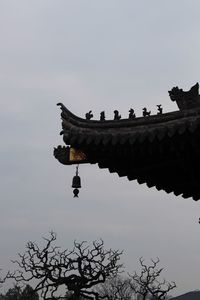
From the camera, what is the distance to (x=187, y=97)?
18.0 feet

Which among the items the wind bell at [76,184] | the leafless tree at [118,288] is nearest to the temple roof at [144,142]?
the wind bell at [76,184]

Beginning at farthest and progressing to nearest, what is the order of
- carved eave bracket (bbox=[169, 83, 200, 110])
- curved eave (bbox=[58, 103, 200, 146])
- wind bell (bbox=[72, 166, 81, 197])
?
wind bell (bbox=[72, 166, 81, 197]) → carved eave bracket (bbox=[169, 83, 200, 110]) → curved eave (bbox=[58, 103, 200, 146])

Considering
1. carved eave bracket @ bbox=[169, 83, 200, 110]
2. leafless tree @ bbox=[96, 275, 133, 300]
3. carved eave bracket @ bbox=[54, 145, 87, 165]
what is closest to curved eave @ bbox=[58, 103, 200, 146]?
carved eave bracket @ bbox=[169, 83, 200, 110]

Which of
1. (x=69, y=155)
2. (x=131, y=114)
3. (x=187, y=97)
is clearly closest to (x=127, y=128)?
(x=131, y=114)

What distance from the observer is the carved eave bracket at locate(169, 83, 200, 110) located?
17.9ft

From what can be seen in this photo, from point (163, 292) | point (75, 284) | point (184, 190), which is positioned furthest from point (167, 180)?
point (163, 292)

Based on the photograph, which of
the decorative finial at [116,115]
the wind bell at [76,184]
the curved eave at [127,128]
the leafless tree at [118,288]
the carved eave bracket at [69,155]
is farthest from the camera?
the leafless tree at [118,288]

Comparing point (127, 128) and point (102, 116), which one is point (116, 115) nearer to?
point (102, 116)

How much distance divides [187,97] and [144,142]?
28.2 inches

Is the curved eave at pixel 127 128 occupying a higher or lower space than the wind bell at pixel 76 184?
higher

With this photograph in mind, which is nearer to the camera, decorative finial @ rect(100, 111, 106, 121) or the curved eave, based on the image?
the curved eave

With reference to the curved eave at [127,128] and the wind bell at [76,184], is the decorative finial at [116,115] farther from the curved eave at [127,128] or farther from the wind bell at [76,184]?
the wind bell at [76,184]

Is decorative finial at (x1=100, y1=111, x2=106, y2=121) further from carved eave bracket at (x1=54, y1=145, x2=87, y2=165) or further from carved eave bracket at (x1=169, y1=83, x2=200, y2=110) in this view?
carved eave bracket at (x1=169, y1=83, x2=200, y2=110)

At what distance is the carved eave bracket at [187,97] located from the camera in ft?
17.9
